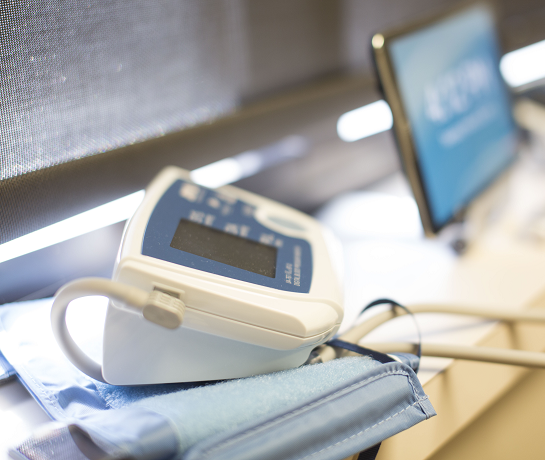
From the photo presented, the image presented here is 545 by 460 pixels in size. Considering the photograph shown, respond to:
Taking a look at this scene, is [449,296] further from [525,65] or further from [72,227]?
[525,65]

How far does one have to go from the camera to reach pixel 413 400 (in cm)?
42

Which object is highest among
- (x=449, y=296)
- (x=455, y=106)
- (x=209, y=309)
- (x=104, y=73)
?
(x=104, y=73)

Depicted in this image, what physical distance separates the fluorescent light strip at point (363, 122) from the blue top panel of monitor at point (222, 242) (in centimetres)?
48

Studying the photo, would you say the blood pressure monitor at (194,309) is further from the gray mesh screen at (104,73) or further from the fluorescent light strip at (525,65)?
the fluorescent light strip at (525,65)

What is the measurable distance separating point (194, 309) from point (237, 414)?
96 millimetres

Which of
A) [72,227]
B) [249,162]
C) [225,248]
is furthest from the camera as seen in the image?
[249,162]

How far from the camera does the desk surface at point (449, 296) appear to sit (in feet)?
1.63

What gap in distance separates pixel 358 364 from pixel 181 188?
295mm

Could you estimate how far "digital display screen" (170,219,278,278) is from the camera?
1.56ft

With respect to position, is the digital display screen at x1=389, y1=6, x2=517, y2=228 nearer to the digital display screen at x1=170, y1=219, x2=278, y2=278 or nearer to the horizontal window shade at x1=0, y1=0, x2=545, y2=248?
the horizontal window shade at x1=0, y1=0, x2=545, y2=248

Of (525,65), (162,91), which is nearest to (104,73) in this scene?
(162,91)

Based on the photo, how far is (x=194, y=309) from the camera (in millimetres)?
407

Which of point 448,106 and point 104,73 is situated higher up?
point 104,73

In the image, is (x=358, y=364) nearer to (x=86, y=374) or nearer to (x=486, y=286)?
(x=86, y=374)
